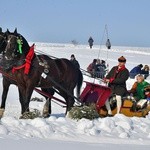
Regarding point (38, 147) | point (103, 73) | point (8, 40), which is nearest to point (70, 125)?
point (38, 147)

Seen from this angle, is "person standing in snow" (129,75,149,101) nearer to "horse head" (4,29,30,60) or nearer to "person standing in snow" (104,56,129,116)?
"person standing in snow" (104,56,129,116)

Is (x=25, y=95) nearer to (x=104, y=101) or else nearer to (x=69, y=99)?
(x=69, y=99)

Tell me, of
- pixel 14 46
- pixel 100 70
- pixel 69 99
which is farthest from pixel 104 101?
pixel 100 70

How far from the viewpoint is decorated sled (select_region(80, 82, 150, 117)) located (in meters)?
11.5

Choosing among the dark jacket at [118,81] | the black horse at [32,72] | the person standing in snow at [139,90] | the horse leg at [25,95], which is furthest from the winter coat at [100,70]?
the horse leg at [25,95]

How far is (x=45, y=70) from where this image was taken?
1117 cm

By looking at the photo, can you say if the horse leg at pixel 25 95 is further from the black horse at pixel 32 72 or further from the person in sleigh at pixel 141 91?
the person in sleigh at pixel 141 91

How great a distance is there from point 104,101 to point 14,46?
8.64ft

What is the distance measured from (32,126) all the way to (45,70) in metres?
3.25

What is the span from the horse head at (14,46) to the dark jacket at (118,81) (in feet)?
7.88

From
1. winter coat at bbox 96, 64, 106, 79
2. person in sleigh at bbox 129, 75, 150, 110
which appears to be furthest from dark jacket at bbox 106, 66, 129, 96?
winter coat at bbox 96, 64, 106, 79

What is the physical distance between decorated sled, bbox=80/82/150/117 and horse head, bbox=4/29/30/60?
219 cm

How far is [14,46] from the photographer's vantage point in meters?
10.6

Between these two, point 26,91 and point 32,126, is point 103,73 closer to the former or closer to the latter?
point 26,91
